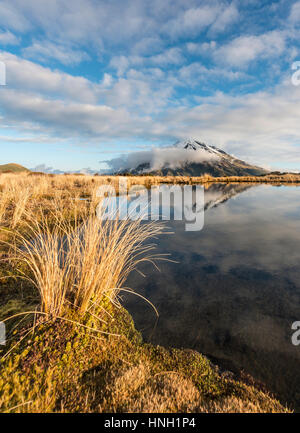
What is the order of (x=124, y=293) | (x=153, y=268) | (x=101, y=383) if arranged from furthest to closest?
(x=153, y=268) → (x=124, y=293) → (x=101, y=383)

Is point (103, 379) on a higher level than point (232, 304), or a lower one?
higher

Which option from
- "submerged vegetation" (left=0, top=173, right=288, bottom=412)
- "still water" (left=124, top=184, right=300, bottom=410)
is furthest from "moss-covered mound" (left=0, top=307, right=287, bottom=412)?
"still water" (left=124, top=184, right=300, bottom=410)

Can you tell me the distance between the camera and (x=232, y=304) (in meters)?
3.76

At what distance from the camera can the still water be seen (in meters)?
2.64

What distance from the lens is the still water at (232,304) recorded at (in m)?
2.64

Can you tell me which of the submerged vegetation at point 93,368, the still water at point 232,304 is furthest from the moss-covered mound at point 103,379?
the still water at point 232,304

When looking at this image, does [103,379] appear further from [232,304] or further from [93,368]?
[232,304]

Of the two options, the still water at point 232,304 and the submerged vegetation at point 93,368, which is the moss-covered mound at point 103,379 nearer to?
the submerged vegetation at point 93,368

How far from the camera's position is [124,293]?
4223 millimetres

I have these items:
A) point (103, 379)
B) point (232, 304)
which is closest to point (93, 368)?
point (103, 379)

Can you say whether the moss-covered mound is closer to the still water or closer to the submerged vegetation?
the submerged vegetation
